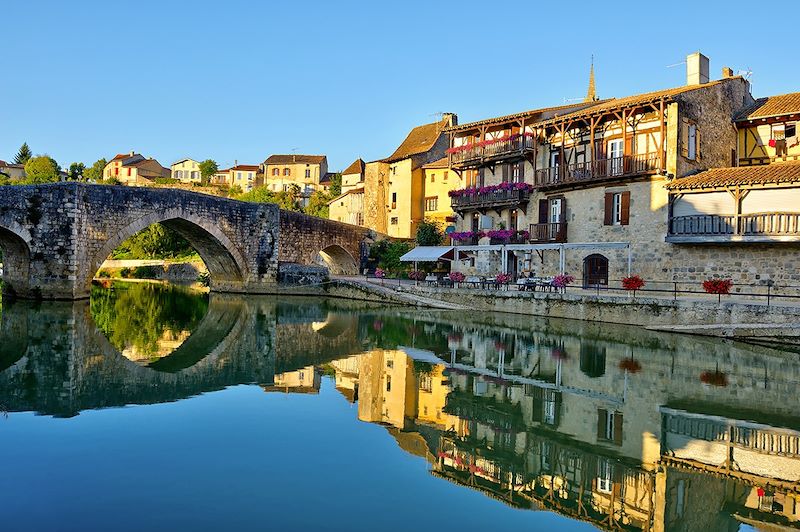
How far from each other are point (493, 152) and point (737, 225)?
13.3 m

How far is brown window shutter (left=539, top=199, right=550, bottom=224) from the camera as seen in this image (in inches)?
1155

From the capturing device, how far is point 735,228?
22.2m

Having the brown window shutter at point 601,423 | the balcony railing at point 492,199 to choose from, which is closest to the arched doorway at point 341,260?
the balcony railing at point 492,199

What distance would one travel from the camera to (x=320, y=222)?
3931 cm

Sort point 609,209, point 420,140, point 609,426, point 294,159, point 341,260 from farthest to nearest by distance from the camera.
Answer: point 294,159 → point 420,140 → point 341,260 → point 609,209 → point 609,426

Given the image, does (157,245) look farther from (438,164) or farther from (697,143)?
(697,143)

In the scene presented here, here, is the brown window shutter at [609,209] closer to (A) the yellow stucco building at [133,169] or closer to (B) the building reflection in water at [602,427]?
(B) the building reflection in water at [602,427]

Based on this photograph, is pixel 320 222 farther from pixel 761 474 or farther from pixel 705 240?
pixel 761 474

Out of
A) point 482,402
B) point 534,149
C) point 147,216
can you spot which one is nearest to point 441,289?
point 534,149

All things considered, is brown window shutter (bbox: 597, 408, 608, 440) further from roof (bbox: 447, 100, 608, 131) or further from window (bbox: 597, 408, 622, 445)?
roof (bbox: 447, 100, 608, 131)

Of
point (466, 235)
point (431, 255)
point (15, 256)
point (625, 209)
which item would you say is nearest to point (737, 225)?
point (625, 209)

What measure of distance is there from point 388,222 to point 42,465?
4319cm

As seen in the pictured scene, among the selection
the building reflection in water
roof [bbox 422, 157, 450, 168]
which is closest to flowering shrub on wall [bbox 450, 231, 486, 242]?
roof [bbox 422, 157, 450, 168]

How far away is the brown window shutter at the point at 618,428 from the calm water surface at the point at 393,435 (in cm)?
5
